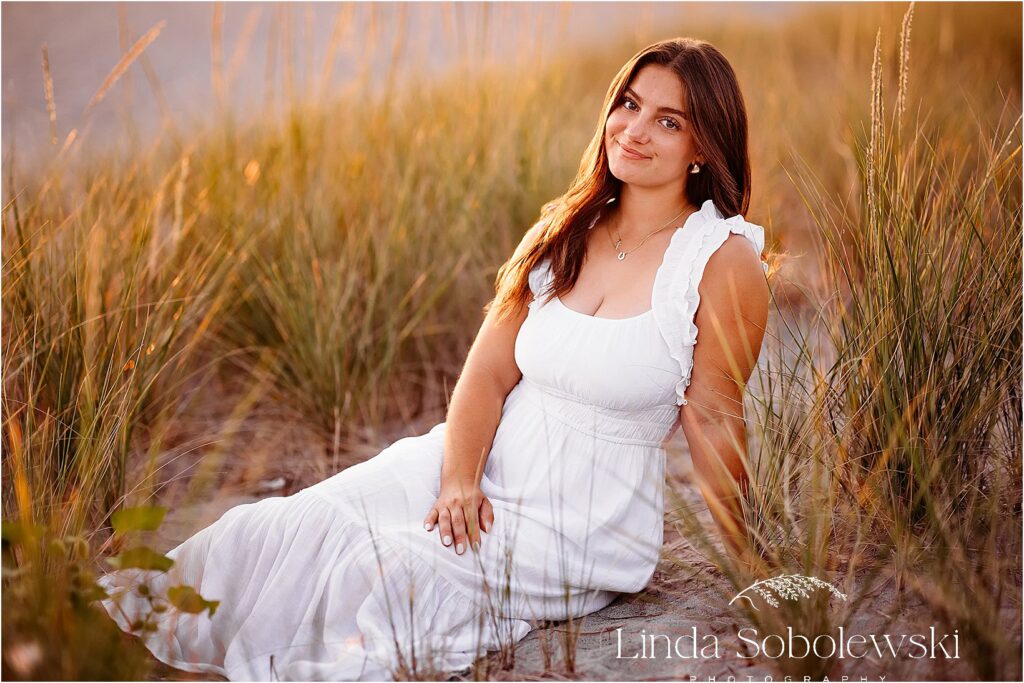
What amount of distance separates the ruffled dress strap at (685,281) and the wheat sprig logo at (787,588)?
460 millimetres

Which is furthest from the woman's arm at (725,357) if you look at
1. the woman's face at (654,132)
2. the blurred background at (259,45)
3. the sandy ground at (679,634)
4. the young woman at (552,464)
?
the blurred background at (259,45)

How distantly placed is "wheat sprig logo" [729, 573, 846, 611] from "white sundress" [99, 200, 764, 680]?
0.94 feet

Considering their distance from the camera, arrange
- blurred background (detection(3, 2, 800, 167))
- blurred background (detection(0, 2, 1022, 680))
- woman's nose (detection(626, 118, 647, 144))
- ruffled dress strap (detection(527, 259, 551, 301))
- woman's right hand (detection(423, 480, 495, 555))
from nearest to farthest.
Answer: blurred background (detection(0, 2, 1022, 680))
woman's right hand (detection(423, 480, 495, 555))
woman's nose (detection(626, 118, 647, 144))
ruffled dress strap (detection(527, 259, 551, 301))
blurred background (detection(3, 2, 800, 167))

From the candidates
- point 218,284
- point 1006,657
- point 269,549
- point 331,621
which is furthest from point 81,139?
point 1006,657

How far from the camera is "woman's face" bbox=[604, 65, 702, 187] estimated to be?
2.00 metres

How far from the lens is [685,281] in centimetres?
193

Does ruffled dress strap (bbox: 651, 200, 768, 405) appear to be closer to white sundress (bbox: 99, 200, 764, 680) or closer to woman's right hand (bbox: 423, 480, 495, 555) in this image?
white sundress (bbox: 99, 200, 764, 680)

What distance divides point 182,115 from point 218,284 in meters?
2.62

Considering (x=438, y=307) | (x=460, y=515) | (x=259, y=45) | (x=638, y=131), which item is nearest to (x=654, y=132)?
(x=638, y=131)

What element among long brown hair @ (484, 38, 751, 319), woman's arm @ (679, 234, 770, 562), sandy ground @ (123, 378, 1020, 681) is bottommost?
sandy ground @ (123, 378, 1020, 681)

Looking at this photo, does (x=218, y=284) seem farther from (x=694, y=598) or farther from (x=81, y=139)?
(x=694, y=598)

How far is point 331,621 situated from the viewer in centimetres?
180

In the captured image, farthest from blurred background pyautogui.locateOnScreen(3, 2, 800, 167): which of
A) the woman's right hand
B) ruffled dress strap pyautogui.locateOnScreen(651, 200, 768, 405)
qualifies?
ruffled dress strap pyautogui.locateOnScreen(651, 200, 768, 405)

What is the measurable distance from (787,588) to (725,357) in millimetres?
526
